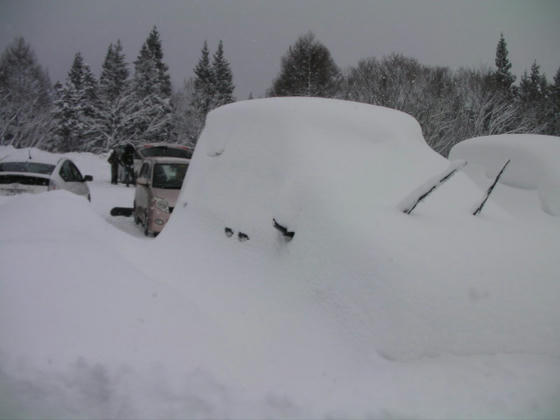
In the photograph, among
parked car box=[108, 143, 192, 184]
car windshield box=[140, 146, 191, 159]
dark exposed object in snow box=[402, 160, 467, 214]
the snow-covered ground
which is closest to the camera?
the snow-covered ground

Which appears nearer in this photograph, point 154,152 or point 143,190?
point 143,190

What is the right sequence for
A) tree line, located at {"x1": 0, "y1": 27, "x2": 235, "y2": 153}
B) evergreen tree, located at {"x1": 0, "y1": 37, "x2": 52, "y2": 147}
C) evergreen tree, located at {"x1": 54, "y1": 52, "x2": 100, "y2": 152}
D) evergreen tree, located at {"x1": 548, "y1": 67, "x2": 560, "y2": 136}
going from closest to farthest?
evergreen tree, located at {"x1": 548, "y1": 67, "x2": 560, "y2": 136} < evergreen tree, located at {"x1": 0, "y1": 37, "x2": 52, "y2": 147} < tree line, located at {"x1": 0, "y1": 27, "x2": 235, "y2": 153} < evergreen tree, located at {"x1": 54, "y1": 52, "x2": 100, "y2": 152}

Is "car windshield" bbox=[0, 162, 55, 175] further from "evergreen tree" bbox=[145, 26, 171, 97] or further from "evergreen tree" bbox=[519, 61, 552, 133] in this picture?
"evergreen tree" bbox=[145, 26, 171, 97]

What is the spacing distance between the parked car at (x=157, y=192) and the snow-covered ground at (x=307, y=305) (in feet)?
12.1

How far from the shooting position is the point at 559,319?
75.7 inches

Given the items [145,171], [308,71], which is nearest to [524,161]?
[145,171]

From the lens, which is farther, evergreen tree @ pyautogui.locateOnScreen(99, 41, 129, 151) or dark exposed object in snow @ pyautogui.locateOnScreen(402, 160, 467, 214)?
evergreen tree @ pyautogui.locateOnScreen(99, 41, 129, 151)

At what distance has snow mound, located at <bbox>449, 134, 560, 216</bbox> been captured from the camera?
3867 mm

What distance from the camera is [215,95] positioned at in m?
44.1

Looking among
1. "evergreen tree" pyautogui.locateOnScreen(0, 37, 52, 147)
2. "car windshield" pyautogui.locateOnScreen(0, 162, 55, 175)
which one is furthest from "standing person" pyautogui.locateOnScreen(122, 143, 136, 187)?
"evergreen tree" pyautogui.locateOnScreen(0, 37, 52, 147)

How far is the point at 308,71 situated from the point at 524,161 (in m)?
29.6

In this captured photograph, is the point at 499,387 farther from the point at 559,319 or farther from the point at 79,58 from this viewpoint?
the point at 79,58

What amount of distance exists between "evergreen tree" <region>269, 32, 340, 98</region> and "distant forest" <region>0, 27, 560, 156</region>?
84 mm

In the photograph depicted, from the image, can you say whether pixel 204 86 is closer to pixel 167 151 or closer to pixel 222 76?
pixel 222 76
